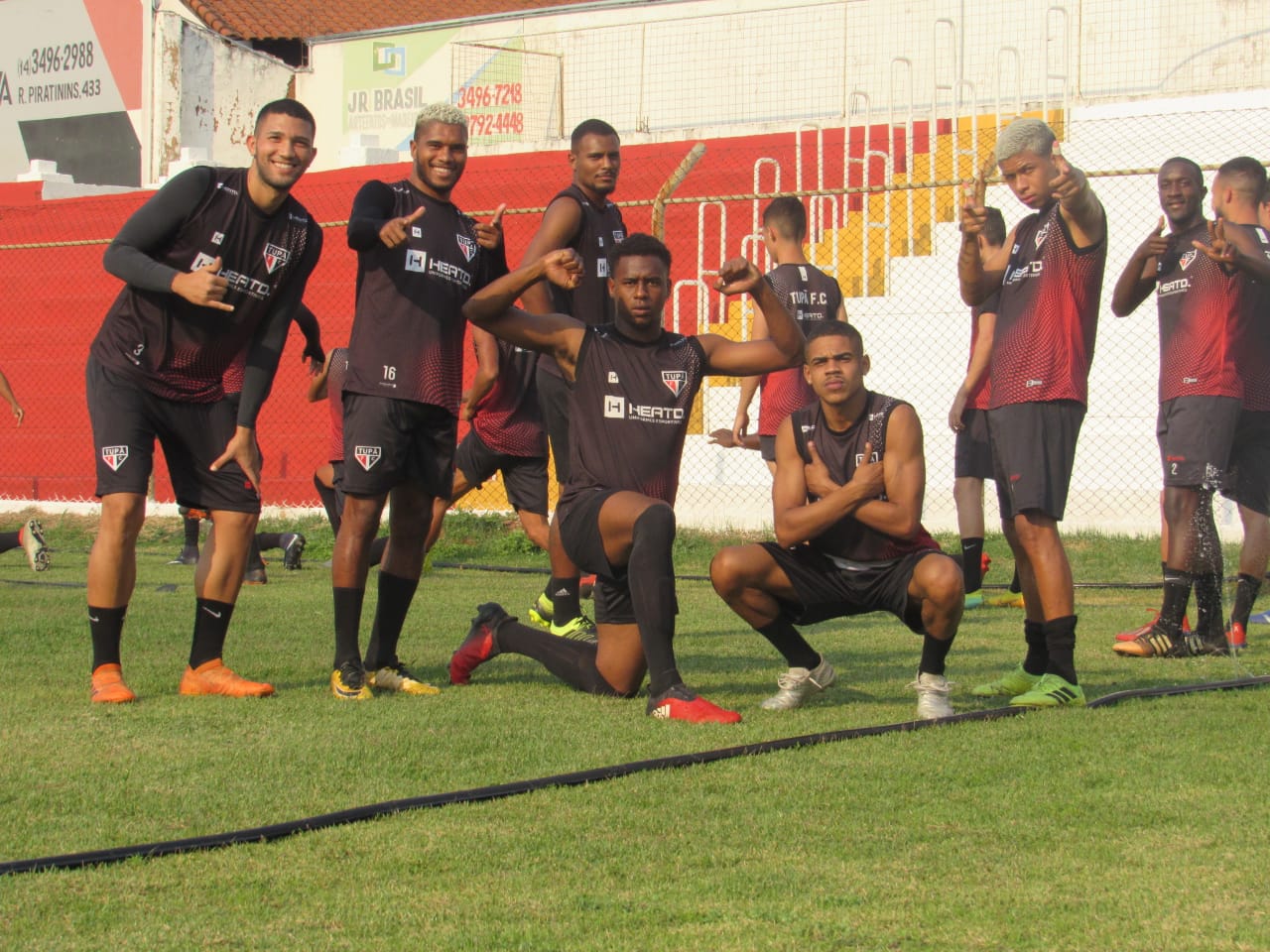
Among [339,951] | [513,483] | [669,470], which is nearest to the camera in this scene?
[339,951]

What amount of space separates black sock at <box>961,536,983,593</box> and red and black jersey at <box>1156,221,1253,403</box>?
2.16 metres

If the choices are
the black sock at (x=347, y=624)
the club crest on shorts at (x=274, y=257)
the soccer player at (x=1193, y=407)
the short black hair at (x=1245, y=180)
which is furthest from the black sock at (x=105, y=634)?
the short black hair at (x=1245, y=180)

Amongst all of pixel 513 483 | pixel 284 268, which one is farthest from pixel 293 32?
pixel 284 268

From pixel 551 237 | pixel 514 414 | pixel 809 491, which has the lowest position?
pixel 809 491

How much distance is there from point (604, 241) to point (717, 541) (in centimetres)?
585

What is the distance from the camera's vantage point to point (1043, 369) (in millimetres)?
5676

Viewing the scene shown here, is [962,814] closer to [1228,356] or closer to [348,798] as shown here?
[348,798]

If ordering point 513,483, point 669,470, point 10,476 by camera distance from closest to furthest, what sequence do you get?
point 669,470, point 513,483, point 10,476

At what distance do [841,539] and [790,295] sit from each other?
3.78 meters

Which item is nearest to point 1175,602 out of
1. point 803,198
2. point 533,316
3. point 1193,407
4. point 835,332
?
point 1193,407

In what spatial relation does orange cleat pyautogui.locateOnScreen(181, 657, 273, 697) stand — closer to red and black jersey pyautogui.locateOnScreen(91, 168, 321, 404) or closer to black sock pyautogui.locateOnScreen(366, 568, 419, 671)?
black sock pyautogui.locateOnScreen(366, 568, 419, 671)

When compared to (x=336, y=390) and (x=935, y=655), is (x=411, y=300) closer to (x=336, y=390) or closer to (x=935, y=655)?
(x=935, y=655)

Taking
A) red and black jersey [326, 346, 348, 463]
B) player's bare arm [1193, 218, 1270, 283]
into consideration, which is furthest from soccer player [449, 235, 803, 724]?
red and black jersey [326, 346, 348, 463]

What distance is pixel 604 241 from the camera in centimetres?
730
